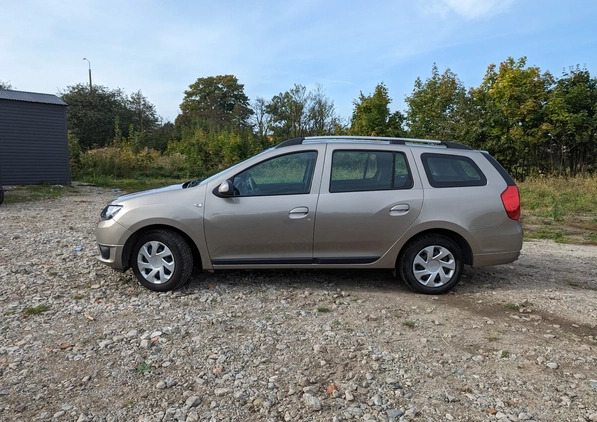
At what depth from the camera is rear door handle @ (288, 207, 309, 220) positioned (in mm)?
4625

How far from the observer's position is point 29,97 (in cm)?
1739

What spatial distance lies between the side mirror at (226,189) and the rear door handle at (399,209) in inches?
67.7

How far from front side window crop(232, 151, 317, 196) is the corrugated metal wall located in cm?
1608

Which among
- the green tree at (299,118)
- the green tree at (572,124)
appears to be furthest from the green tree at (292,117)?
the green tree at (572,124)

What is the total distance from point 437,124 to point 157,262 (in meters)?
18.7

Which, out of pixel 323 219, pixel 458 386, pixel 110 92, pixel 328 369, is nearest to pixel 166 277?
pixel 323 219

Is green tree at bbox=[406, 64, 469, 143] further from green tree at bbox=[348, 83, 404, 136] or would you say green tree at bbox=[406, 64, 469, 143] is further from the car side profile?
the car side profile

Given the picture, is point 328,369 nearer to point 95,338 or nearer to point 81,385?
point 81,385

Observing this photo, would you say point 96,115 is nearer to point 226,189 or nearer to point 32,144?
point 32,144

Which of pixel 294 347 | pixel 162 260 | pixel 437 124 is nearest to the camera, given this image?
pixel 294 347

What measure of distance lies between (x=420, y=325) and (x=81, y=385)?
2763mm

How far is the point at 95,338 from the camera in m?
3.64

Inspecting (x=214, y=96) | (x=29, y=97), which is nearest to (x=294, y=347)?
(x=29, y=97)

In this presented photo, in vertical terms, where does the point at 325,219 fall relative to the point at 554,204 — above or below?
above
